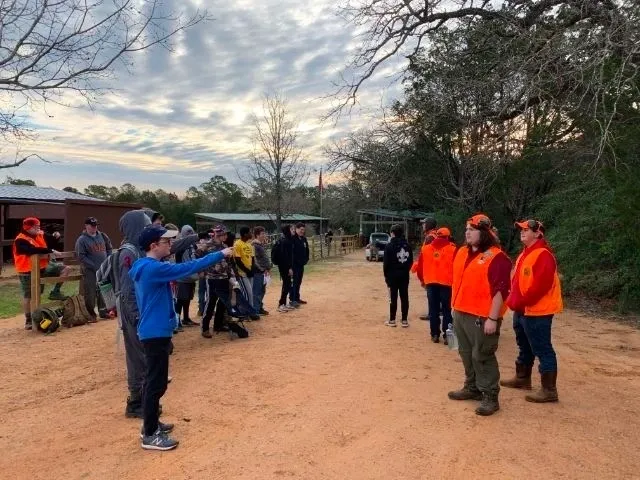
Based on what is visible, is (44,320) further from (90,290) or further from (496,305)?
(496,305)

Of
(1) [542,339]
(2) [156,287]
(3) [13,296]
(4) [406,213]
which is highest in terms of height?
(4) [406,213]

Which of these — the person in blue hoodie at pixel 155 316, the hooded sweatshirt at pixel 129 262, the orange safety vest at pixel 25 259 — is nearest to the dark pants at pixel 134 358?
the hooded sweatshirt at pixel 129 262

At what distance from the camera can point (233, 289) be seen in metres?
7.41

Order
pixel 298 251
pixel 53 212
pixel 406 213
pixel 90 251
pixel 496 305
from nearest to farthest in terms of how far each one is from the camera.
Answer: pixel 496 305 < pixel 90 251 < pixel 298 251 < pixel 53 212 < pixel 406 213

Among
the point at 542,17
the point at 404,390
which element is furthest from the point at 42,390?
the point at 542,17

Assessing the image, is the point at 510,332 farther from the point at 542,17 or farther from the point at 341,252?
the point at 341,252

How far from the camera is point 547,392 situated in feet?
15.4

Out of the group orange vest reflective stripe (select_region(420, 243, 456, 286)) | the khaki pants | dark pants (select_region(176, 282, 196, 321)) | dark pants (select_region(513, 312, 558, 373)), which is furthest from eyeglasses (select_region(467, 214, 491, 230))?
dark pants (select_region(176, 282, 196, 321))

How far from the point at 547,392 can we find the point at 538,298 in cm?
92

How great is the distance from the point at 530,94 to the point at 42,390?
26.4 feet

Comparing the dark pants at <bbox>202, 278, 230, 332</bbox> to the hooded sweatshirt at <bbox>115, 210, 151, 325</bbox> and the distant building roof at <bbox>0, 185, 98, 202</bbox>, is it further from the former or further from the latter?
the distant building roof at <bbox>0, 185, 98, 202</bbox>

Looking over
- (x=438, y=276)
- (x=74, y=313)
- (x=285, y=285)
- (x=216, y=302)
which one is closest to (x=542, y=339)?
(x=438, y=276)

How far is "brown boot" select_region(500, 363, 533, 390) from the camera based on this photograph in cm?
512

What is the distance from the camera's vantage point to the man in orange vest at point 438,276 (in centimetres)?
711
